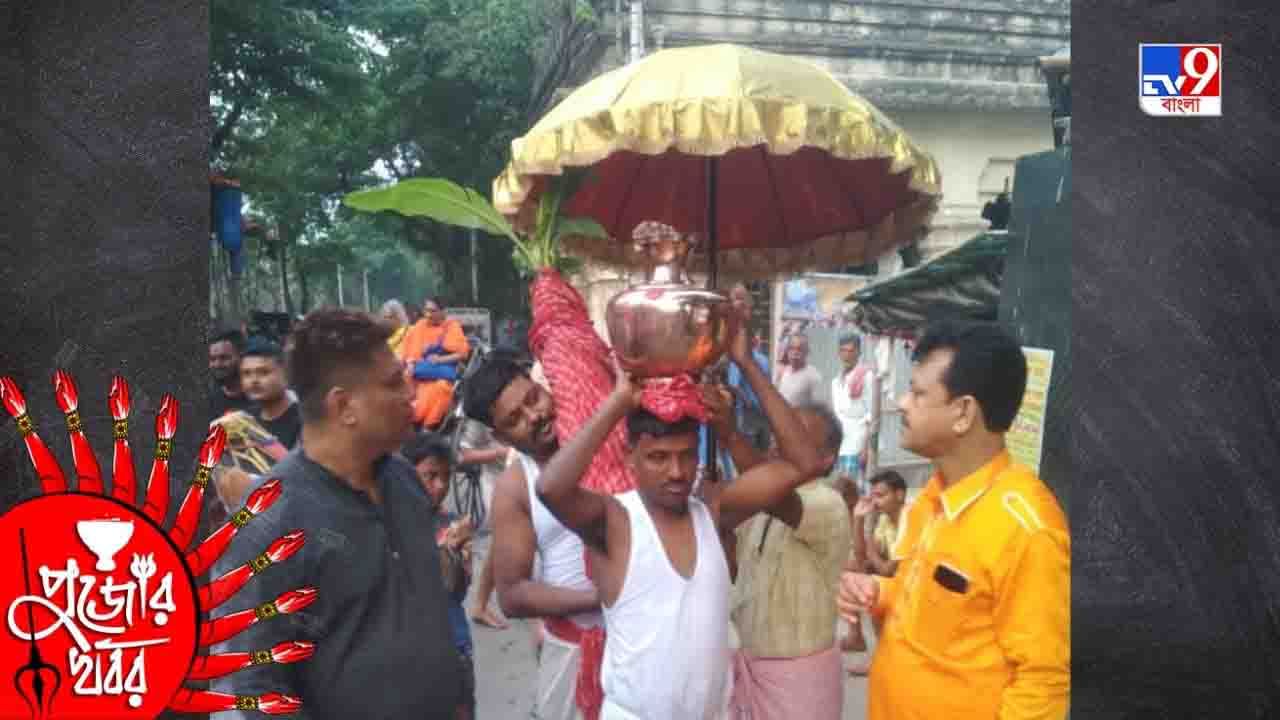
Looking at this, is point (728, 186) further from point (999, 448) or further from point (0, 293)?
point (0, 293)

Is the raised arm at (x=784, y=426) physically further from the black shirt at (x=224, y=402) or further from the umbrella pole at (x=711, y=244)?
the black shirt at (x=224, y=402)

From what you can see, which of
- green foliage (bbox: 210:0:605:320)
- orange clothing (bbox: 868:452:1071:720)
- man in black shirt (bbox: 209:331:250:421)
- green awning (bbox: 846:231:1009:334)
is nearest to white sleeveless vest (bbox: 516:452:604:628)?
orange clothing (bbox: 868:452:1071:720)

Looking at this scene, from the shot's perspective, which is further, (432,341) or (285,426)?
(432,341)

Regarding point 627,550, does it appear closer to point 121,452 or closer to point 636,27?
point 121,452

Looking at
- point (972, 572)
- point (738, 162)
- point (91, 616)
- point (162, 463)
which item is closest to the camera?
point (91, 616)

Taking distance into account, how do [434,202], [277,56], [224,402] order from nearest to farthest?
[434,202]
[224,402]
[277,56]

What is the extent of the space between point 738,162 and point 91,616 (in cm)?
261

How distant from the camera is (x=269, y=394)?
418cm

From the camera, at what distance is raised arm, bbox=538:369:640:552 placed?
2322 millimetres

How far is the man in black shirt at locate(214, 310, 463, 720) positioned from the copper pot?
0.55 m

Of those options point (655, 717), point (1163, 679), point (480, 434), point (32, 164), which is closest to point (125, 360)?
point (32, 164)

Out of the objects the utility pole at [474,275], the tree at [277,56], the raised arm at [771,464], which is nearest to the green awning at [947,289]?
the raised arm at [771,464]

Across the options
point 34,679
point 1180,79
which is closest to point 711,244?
point 1180,79

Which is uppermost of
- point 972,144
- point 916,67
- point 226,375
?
point 916,67
